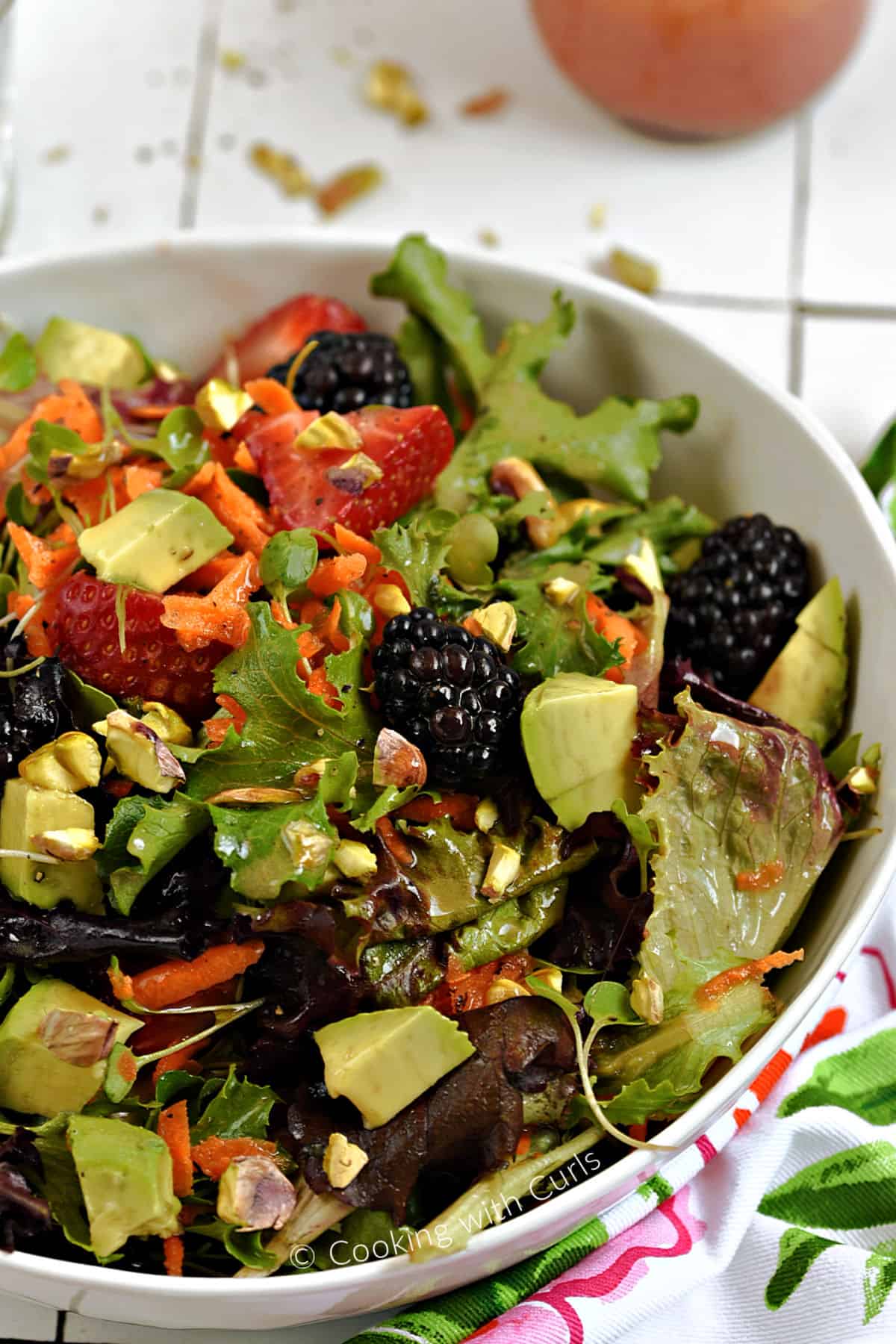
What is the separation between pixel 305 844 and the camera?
129 centimetres

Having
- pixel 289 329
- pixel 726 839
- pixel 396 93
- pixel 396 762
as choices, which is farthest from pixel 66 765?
pixel 396 93

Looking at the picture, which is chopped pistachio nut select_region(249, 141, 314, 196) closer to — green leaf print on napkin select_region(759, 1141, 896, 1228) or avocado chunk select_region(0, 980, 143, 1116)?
avocado chunk select_region(0, 980, 143, 1116)

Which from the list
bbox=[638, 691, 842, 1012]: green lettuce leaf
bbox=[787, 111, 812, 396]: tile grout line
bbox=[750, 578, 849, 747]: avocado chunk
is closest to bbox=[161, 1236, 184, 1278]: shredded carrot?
bbox=[638, 691, 842, 1012]: green lettuce leaf

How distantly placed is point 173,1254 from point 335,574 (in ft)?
2.31

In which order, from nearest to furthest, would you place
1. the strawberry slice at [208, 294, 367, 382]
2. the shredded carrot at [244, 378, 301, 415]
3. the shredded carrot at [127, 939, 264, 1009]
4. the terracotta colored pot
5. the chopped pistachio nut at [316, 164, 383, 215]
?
the shredded carrot at [127, 939, 264, 1009]
the shredded carrot at [244, 378, 301, 415]
the strawberry slice at [208, 294, 367, 382]
the terracotta colored pot
the chopped pistachio nut at [316, 164, 383, 215]

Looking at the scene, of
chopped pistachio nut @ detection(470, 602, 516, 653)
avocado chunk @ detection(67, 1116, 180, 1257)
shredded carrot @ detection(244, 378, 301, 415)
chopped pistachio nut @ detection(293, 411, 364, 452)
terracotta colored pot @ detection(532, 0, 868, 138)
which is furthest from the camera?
terracotta colored pot @ detection(532, 0, 868, 138)

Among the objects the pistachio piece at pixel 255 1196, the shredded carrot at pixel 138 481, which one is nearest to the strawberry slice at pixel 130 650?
the shredded carrot at pixel 138 481

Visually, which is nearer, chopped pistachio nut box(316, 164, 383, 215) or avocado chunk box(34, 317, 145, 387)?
avocado chunk box(34, 317, 145, 387)

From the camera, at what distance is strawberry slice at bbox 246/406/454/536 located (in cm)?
157

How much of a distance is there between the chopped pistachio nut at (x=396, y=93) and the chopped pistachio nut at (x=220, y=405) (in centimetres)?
124

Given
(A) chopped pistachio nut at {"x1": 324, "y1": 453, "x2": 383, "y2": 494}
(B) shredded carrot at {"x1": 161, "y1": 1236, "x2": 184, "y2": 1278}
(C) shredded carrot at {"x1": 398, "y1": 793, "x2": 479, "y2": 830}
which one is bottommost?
(B) shredded carrot at {"x1": 161, "y1": 1236, "x2": 184, "y2": 1278}

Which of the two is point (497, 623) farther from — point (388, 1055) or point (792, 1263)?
point (792, 1263)

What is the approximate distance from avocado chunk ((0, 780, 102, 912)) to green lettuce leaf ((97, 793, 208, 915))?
0.03 metres

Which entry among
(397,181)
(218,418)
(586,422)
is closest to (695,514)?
(586,422)
